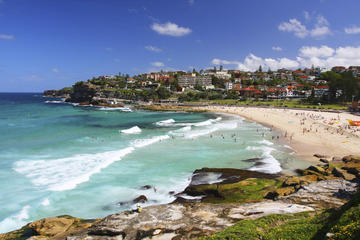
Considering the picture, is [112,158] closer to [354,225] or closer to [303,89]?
[354,225]

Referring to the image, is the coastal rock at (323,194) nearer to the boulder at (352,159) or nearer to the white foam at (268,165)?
the white foam at (268,165)

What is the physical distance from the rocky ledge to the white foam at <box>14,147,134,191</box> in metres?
6.98

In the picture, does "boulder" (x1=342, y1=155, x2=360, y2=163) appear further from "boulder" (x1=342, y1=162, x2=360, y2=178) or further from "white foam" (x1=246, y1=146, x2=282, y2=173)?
"white foam" (x1=246, y1=146, x2=282, y2=173)

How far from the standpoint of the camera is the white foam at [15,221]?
44.1 feet

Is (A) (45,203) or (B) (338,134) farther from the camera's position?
(B) (338,134)

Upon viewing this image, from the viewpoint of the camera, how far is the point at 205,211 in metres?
11.7

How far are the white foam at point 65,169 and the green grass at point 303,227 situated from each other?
616 inches

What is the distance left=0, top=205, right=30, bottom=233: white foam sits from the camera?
13.4 m

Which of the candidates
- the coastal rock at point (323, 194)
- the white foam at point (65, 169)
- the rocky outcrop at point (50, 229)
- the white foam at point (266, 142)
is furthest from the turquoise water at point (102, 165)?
the coastal rock at point (323, 194)

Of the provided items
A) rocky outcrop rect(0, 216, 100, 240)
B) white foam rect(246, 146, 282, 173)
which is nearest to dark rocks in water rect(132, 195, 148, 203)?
rocky outcrop rect(0, 216, 100, 240)

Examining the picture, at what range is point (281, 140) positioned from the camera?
33.3 metres

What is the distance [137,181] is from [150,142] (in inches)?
541

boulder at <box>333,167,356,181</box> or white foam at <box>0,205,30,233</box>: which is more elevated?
boulder at <box>333,167,356,181</box>

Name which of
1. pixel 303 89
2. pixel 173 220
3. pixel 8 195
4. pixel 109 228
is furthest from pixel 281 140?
pixel 303 89
